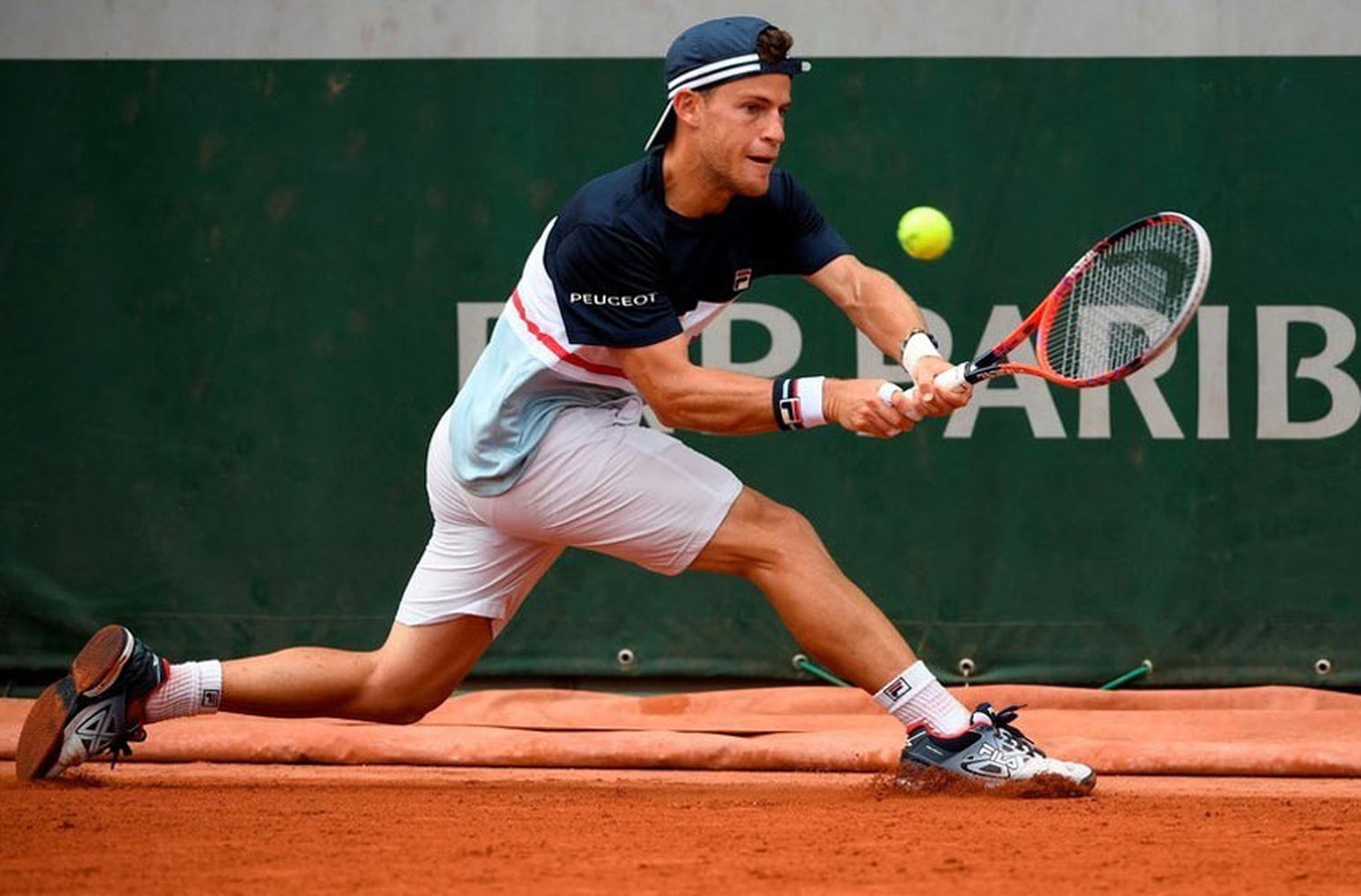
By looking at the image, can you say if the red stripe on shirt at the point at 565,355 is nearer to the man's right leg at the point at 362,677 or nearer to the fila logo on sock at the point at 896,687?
the man's right leg at the point at 362,677

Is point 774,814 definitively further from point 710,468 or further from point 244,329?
point 244,329

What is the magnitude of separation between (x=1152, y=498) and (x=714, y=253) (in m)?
2.12

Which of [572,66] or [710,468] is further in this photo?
[572,66]

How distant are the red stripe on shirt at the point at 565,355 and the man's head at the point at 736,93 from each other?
43 centimetres

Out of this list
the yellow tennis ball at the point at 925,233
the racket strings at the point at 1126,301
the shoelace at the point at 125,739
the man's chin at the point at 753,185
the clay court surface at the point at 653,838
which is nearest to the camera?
the clay court surface at the point at 653,838

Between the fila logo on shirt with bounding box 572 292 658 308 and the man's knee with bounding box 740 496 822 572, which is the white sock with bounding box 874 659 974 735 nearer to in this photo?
the man's knee with bounding box 740 496 822 572

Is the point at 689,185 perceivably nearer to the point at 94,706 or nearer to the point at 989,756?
the point at 989,756

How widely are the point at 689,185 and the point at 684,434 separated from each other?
1.87 meters

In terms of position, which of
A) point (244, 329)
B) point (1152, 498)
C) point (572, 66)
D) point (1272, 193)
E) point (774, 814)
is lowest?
point (774, 814)

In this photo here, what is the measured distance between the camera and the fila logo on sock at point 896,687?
4016 millimetres

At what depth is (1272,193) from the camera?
573 centimetres

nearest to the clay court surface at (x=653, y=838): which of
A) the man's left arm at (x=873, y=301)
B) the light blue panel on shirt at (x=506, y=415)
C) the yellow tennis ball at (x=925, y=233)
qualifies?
the light blue panel on shirt at (x=506, y=415)

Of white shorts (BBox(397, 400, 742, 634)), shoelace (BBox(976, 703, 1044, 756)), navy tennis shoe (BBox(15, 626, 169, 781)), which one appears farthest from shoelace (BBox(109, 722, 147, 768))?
shoelace (BBox(976, 703, 1044, 756))

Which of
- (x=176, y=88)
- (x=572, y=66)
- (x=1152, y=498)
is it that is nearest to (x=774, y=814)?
(x=1152, y=498)
